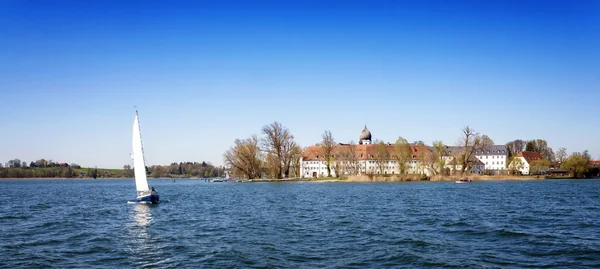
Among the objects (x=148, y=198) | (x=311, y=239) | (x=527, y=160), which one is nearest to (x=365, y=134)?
(x=527, y=160)

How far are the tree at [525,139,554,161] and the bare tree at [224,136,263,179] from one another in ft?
382

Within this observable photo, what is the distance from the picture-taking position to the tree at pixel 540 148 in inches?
7446

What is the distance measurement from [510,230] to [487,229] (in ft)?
3.84

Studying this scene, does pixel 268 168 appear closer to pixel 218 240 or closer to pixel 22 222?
pixel 22 222

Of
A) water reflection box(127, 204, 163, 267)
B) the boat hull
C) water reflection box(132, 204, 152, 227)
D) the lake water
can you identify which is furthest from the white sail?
water reflection box(127, 204, 163, 267)

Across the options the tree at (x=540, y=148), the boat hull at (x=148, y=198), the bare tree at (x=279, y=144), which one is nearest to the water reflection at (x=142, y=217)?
the boat hull at (x=148, y=198)

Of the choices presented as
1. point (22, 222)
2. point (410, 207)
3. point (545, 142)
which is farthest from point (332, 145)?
point (545, 142)

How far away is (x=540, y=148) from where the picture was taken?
191 m

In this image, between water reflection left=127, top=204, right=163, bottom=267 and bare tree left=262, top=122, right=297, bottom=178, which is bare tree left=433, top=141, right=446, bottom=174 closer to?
bare tree left=262, top=122, right=297, bottom=178

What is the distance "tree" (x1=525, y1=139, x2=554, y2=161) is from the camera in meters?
189

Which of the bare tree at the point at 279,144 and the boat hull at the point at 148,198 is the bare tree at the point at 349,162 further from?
the boat hull at the point at 148,198

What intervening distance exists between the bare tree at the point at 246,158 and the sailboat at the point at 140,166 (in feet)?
229

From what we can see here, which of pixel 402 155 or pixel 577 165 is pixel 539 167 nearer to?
pixel 577 165

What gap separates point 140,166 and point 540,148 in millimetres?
179113
